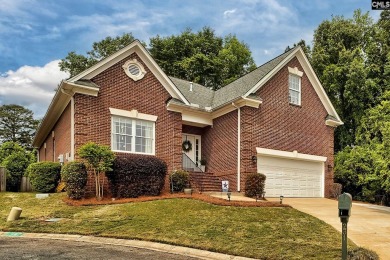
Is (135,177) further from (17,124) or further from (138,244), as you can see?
(17,124)

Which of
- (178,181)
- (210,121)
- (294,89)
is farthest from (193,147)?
(294,89)

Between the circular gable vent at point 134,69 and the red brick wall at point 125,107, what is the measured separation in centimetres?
17

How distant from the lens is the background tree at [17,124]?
50688mm

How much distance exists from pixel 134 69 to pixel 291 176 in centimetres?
1050

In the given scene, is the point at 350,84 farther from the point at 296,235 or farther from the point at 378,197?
the point at 296,235

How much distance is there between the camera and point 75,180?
44.7ft

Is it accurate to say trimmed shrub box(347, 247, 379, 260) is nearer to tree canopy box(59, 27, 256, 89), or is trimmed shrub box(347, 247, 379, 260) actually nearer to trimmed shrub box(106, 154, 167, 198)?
trimmed shrub box(106, 154, 167, 198)

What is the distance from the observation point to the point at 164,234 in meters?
→ 9.27


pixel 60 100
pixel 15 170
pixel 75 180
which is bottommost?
pixel 15 170

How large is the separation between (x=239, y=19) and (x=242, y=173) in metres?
7.82

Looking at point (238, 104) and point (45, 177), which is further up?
point (238, 104)

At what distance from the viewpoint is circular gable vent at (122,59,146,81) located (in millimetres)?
16984

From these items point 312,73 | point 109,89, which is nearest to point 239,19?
point 109,89

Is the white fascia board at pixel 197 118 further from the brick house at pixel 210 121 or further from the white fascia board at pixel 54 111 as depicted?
the white fascia board at pixel 54 111
